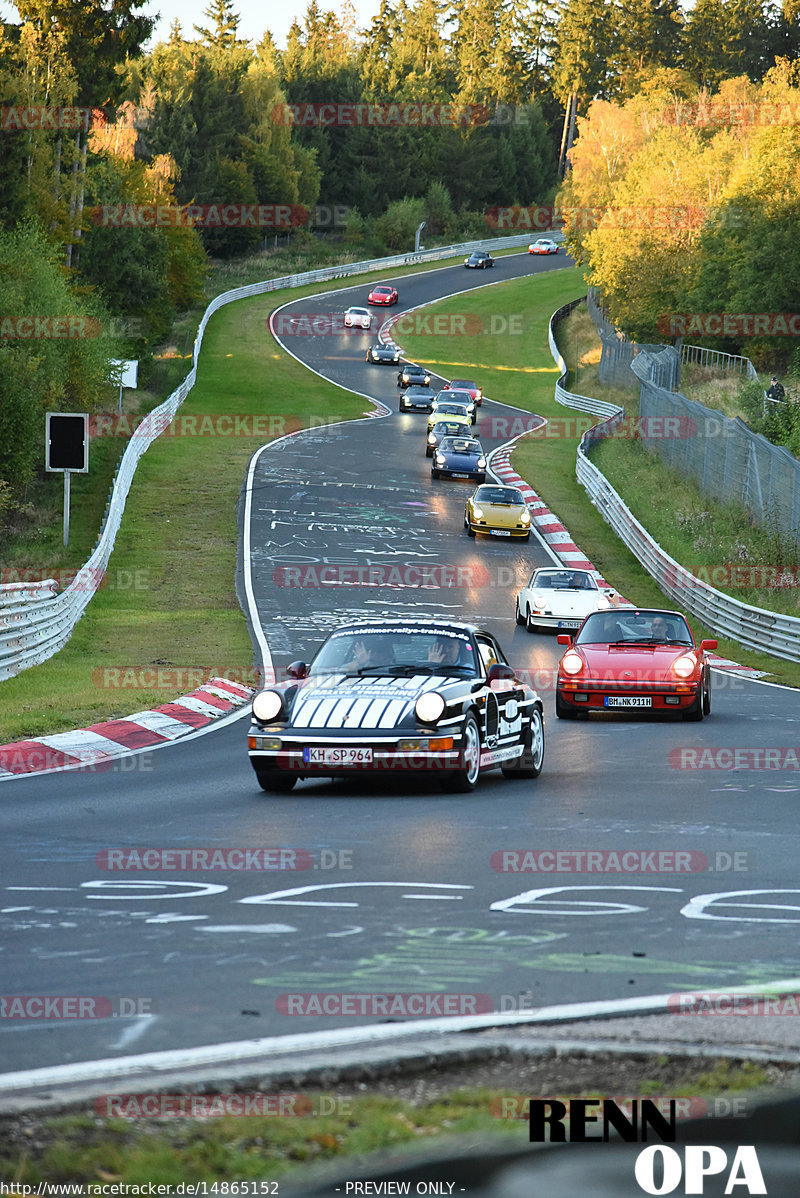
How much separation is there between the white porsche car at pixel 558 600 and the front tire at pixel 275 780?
16.3 meters

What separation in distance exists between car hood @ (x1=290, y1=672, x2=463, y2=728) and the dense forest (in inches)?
821

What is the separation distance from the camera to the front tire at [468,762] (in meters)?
12.7

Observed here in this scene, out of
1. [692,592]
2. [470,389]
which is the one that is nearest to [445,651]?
[692,592]

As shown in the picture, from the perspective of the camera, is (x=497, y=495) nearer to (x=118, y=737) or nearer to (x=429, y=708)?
(x=118, y=737)

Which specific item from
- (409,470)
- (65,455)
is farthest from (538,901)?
(409,470)

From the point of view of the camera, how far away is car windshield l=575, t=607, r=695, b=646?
19359 mm

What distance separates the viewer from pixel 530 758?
14.0 meters

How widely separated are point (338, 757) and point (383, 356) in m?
69.6

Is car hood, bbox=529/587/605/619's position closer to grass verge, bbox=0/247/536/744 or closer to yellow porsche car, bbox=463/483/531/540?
grass verge, bbox=0/247/536/744

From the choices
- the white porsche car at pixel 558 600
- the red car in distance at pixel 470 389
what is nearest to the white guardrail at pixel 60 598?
the white porsche car at pixel 558 600

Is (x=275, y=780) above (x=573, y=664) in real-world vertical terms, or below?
above

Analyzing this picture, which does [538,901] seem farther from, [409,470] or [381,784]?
[409,470]

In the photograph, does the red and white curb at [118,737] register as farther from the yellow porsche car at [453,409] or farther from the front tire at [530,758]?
the yellow porsche car at [453,409]

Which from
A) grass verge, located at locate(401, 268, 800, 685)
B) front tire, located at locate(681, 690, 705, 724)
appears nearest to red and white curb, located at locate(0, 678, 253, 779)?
front tire, located at locate(681, 690, 705, 724)
